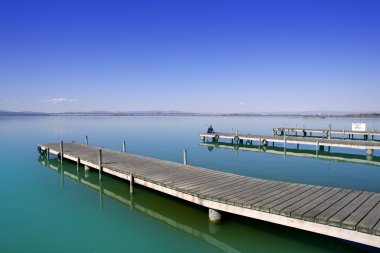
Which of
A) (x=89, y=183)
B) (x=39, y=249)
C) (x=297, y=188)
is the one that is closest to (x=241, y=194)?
(x=297, y=188)

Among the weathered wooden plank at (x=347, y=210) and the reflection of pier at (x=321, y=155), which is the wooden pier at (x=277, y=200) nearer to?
the weathered wooden plank at (x=347, y=210)

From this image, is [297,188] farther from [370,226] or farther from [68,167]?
[68,167]

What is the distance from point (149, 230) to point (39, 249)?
322 centimetres

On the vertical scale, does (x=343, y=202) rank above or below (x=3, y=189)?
above

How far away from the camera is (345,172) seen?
18.1 metres

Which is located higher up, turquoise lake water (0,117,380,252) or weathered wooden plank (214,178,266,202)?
weathered wooden plank (214,178,266,202)

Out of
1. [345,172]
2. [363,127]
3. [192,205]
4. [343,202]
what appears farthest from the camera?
[363,127]

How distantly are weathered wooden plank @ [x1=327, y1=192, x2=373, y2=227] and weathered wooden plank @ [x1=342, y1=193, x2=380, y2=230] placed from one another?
95mm

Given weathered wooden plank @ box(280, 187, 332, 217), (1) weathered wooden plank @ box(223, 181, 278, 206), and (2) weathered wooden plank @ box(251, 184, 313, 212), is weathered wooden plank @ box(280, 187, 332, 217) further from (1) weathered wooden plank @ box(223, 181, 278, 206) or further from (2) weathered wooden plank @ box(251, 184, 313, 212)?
(1) weathered wooden plank @ box(223, 181, 278, 206)

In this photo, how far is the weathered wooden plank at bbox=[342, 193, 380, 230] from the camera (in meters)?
6.66

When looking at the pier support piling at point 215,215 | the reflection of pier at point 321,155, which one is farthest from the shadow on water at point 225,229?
the reflection of pier at point 321,155

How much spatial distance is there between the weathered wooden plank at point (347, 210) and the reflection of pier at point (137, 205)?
2.77m

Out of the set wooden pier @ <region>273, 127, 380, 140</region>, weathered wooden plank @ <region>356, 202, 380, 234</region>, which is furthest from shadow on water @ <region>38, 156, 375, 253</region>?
wooden pier @ <region>273, 127, 380, 140</region>

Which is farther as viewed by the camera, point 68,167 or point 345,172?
point 68,167
